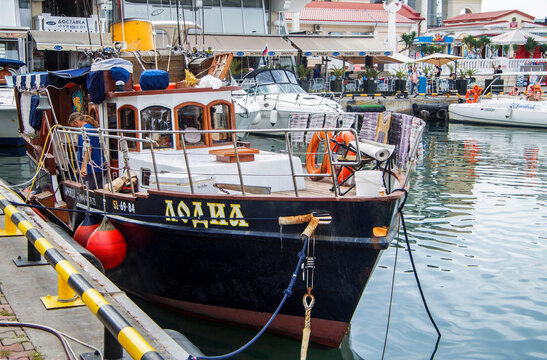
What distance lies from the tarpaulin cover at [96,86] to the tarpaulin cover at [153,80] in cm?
63

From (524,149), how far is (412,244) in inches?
570

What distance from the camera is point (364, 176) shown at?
7.67 m

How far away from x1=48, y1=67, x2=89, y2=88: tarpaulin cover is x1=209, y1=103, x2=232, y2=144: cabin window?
2.14 m

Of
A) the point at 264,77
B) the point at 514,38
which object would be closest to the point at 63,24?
the point at 264,77

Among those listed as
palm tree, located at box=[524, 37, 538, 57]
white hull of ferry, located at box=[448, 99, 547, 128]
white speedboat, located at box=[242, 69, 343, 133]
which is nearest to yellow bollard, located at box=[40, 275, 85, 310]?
white speedboat, located at box=[242, 69, 343, 133]

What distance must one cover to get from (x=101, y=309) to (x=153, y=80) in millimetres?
5549

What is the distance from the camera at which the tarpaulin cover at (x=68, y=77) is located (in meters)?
10.5

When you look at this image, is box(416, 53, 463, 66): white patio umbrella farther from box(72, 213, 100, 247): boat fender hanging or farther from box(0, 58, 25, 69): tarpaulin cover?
box(72, 213, 100, 247): boat fender hanging

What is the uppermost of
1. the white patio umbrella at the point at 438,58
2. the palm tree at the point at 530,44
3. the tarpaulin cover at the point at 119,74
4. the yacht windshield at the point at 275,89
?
the palm tree at the point at 530,44

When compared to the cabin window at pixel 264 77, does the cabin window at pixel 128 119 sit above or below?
below

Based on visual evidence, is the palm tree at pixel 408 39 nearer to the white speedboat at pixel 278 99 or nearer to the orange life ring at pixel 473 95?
the orange life ring at pixel 473 95

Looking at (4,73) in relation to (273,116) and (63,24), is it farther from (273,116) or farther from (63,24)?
(273,116)

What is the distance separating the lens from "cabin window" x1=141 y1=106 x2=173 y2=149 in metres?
9.83

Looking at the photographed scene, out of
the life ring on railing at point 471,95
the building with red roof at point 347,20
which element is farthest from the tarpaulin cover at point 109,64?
the building with red roof at point 347,20
